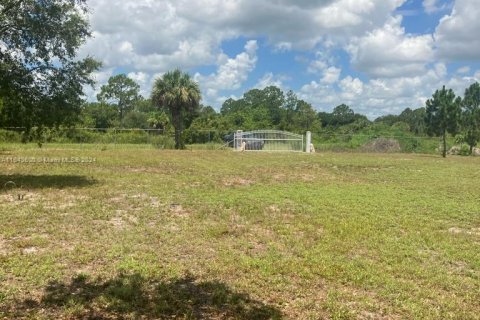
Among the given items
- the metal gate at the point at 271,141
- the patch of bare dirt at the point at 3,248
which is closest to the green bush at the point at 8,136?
the metal gate at the point at 271,141

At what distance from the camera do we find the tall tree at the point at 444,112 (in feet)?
115

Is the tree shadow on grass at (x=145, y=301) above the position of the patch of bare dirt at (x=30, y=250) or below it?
below

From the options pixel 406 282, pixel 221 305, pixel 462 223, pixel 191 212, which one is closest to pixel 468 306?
pixel 406 282

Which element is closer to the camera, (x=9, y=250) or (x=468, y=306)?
(x=468, y=306)

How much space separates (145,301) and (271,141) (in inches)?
→ 1314

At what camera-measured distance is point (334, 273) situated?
18.8 ft

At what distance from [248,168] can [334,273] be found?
40.9 feet

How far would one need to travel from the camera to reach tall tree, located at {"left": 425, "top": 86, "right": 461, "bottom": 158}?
35.1 m

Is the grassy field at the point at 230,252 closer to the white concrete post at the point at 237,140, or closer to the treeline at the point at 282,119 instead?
the treeline at the point at 282,119

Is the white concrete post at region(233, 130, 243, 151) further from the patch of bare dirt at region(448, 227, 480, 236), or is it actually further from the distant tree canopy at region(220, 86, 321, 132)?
the patch of bare dirt at region(448, 227, 480, 236)

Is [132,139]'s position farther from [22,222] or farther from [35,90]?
[22,222]

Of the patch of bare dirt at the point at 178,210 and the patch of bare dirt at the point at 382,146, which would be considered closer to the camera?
the patch of bare dirt at the point at 178,210

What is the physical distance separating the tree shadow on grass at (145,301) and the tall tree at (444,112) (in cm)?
3447

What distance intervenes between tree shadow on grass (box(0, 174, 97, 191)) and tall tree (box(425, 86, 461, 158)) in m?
30.4
